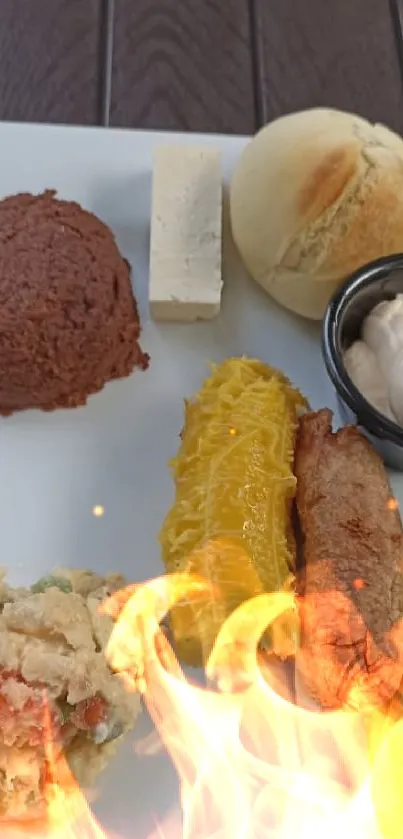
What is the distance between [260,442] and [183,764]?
15.8 inches

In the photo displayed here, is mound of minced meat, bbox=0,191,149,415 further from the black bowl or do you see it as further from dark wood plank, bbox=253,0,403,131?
dark wood plank, bbox=253,0,403,131

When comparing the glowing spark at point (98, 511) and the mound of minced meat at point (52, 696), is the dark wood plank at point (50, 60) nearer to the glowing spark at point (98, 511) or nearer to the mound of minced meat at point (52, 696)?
the glowing spark at point (98, 511)

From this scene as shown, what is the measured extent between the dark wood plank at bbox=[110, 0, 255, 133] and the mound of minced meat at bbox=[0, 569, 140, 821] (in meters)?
0.94

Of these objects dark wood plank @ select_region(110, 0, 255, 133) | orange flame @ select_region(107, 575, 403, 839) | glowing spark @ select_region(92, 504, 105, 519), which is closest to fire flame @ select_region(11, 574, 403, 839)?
orange flame @ select_region(107, 575, 403, 839)

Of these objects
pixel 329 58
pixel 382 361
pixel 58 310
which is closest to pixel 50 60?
pixel 329 58

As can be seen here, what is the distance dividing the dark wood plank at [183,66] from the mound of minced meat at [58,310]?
1.31ft

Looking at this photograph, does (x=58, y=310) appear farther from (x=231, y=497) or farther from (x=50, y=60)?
(x=50, y=60)

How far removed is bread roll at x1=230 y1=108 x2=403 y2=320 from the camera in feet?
4.00

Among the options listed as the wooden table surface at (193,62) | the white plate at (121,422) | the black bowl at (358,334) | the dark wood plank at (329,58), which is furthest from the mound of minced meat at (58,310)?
the dark wood plank at (329,58)

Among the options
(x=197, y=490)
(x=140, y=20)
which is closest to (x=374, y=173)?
(x=197, y=490)

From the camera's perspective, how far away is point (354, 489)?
3.67 ft

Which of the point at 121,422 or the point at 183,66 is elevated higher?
the point at 183,66

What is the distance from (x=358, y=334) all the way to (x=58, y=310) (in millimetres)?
431

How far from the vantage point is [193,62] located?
166 centimetres
